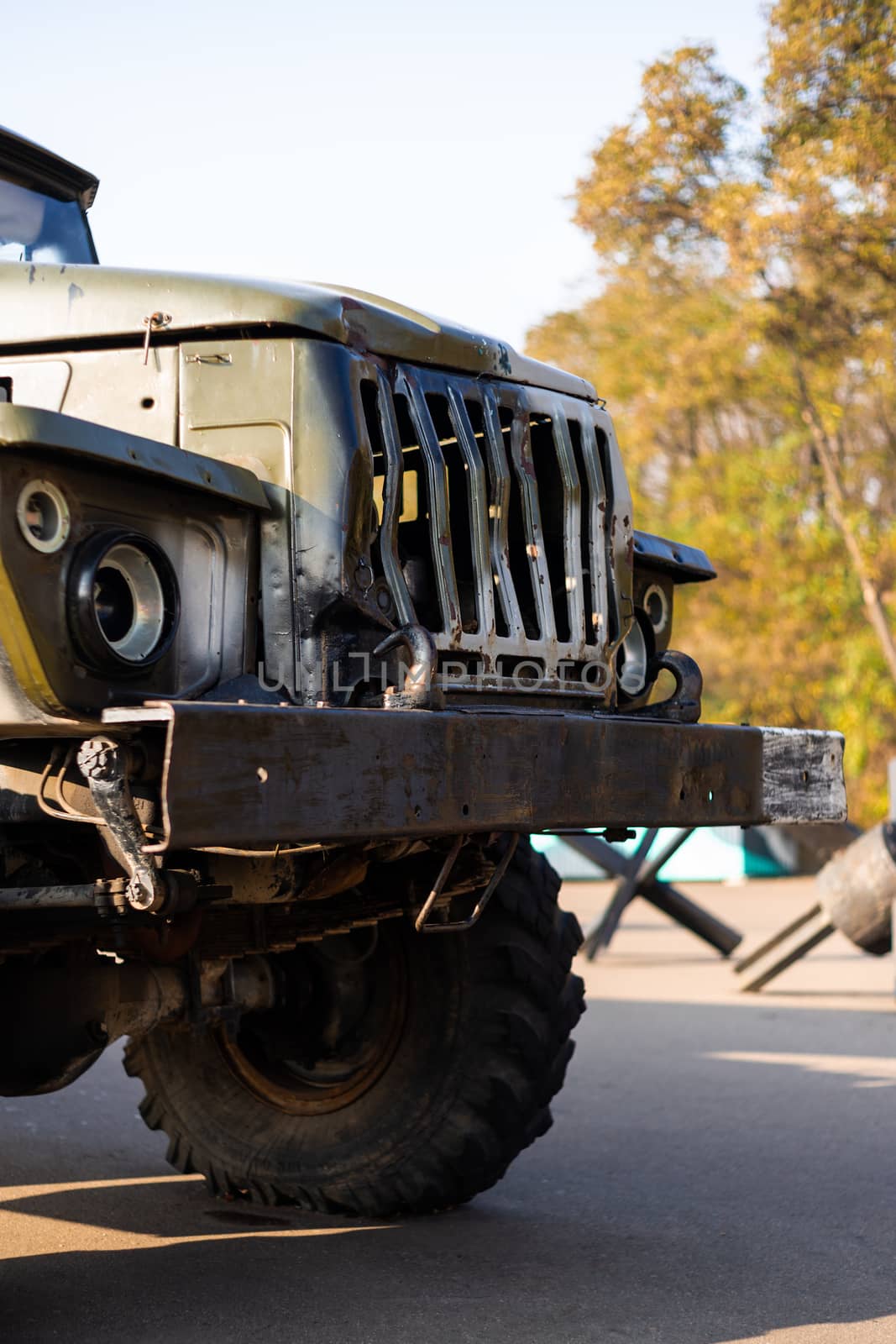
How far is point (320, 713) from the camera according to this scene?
336cm

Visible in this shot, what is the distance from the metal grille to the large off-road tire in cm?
101

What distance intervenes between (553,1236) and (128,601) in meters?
2.41

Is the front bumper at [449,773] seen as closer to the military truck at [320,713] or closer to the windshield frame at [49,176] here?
the military truck at [320,713]

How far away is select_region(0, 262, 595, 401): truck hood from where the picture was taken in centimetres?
387

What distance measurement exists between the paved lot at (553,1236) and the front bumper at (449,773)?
1194mm

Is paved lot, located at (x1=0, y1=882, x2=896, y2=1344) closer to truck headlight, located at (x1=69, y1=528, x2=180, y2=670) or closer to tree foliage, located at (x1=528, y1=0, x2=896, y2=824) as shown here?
truck headlight, located at (x1=69, y1=528, x2=180, y2=670)

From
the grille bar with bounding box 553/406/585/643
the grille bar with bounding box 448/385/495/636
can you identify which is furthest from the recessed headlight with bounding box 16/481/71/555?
the grille bar with bounding box 553/406/585/643

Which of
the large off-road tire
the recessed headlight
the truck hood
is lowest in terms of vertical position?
the large off-road tire

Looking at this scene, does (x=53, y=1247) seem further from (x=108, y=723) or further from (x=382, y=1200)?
(x=108, y=723)

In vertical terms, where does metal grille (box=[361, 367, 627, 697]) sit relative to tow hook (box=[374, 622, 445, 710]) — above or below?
above

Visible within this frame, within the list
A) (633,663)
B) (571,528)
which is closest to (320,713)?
(571,528)

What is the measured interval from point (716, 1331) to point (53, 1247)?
1896mm

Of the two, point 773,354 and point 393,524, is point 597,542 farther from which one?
point 773,354

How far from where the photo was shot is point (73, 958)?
173 inches
